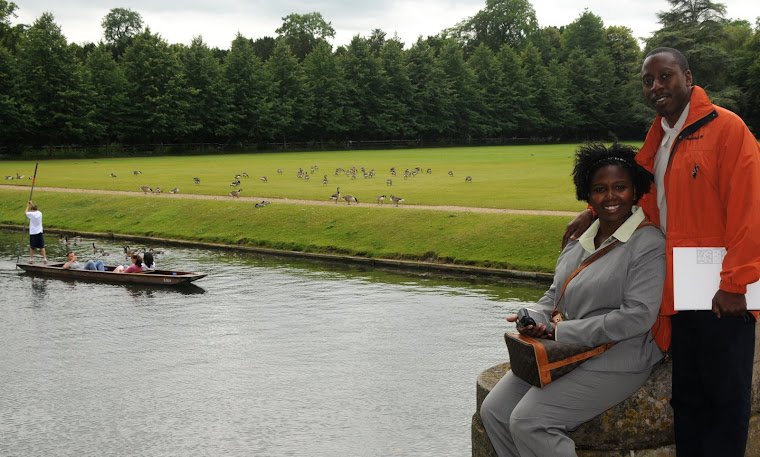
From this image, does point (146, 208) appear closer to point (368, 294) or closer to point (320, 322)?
point (368, 294)

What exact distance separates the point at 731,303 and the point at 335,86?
9959cm

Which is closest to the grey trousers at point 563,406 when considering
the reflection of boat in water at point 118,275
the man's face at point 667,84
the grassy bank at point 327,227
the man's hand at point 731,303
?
the man's hand at point 731,303

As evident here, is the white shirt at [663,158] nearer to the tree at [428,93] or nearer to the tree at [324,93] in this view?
the tree at [324,93]

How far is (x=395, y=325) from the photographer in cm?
1786

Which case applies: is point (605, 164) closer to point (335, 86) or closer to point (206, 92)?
point (206, 92)

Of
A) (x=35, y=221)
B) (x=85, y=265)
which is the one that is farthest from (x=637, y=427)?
(x=35, y=221)

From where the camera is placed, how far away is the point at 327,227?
31359 millimetres

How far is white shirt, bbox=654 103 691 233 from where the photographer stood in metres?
5.57

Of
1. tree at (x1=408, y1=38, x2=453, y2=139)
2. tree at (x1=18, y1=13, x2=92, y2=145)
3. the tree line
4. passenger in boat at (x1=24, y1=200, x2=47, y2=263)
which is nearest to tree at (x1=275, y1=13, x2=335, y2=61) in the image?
the tree line

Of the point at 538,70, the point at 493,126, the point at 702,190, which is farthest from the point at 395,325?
the point at 538,70

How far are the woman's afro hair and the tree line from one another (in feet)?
260

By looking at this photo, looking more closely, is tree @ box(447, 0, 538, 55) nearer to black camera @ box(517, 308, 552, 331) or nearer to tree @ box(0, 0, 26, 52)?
tree @ box(0, 0, 26, 52)

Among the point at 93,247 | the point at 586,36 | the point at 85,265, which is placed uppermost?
the point at 586,36

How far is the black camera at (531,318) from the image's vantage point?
5.70 meters
